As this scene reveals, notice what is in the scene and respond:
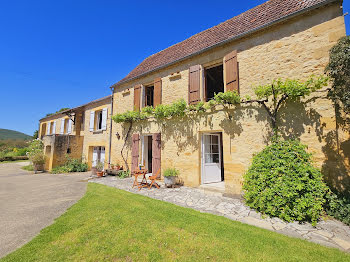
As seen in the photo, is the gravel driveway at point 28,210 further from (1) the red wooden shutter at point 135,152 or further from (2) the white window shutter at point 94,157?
(2) the white window shutter at point 94,157

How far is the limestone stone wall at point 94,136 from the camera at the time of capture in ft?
32.9

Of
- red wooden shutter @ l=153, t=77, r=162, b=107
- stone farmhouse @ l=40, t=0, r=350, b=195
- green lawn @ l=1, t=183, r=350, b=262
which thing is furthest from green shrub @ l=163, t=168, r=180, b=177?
Answer: red wooden shutter @ l=153, t=77, r=162, b=107

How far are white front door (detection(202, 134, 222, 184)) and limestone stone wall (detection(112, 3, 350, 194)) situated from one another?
30cm

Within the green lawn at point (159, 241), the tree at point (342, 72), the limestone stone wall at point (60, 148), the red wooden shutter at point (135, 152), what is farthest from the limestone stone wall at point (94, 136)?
the tree at point (342, 72)

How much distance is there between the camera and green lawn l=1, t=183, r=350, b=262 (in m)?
2.39

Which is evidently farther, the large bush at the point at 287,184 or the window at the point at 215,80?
the window at the point at 215,80

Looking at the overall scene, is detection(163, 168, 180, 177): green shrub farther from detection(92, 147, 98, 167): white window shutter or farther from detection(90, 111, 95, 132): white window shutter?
detection(90, 111, 95, 132): white window shutter

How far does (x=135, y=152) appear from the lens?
321 inches

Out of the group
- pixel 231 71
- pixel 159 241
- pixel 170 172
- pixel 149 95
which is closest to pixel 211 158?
pixel 170 172

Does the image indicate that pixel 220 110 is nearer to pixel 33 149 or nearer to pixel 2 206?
pixel 2 206

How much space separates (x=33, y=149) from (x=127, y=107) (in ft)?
29.1

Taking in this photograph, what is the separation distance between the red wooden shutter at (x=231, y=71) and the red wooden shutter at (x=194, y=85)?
112cm

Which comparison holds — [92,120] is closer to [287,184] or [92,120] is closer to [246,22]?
[246,22]

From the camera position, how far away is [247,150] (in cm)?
509
